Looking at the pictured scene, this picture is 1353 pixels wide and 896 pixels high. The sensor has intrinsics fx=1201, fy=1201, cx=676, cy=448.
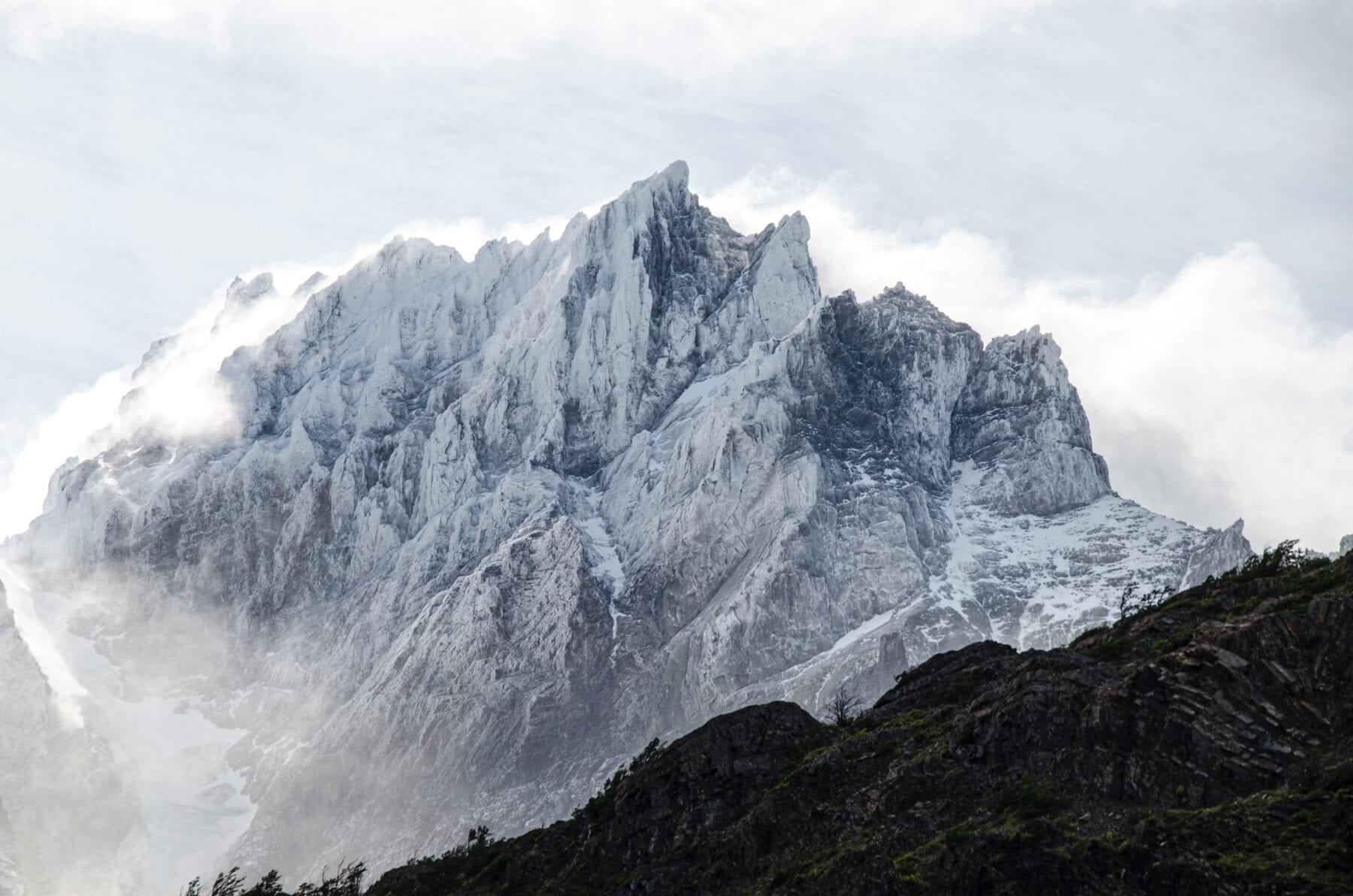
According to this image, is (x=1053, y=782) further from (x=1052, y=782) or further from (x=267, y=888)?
(x=267, y=888)

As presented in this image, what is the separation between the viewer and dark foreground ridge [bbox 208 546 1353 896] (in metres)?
42.2

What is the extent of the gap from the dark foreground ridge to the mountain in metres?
0.09

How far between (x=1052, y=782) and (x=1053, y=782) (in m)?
0.03

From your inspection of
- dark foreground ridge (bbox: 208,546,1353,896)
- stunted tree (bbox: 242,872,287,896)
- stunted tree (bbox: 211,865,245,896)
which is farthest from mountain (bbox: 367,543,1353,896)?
stunted tree (bbox: 211,865,245,896)

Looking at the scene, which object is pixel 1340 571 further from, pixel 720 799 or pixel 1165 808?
pixel 720 799

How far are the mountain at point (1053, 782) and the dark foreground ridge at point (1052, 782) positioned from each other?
89mm

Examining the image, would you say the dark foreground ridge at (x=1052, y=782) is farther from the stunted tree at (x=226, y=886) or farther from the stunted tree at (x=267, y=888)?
the stunted tree at (x=226, y=886)

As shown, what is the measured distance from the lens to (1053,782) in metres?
48.9

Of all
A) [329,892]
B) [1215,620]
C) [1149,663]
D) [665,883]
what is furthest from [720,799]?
[329,892]

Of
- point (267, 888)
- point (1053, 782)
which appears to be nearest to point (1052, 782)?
point (1053, 782)

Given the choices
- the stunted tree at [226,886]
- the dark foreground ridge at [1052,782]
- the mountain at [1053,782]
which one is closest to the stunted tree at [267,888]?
the stunted tree at [226,886]

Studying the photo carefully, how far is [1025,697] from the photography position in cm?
5353

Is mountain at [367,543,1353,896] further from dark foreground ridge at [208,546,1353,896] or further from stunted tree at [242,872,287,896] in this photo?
stunted tree at [242,872,287,896]

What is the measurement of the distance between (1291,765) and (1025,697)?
11996mm
